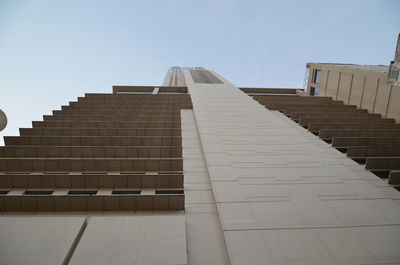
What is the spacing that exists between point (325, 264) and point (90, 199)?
7.66 m

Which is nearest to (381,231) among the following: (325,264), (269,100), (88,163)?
(325,264)

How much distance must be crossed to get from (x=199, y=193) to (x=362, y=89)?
2637 cm

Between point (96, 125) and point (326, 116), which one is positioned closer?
point (96, 125)

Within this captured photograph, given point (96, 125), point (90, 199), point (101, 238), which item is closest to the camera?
point (101, 238)

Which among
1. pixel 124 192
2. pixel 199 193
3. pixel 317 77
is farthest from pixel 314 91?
pixel 124 192

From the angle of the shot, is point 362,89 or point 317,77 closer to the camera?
point 362,89

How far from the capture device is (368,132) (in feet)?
67.2

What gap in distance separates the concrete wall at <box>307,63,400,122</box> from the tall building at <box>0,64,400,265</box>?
12.9ft

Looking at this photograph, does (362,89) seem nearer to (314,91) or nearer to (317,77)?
(317,77)

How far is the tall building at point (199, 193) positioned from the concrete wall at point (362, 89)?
3.94m

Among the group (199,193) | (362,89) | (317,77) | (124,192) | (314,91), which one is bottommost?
(124,192)

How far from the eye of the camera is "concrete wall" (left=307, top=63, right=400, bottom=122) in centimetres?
2543

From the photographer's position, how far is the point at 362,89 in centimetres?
3048

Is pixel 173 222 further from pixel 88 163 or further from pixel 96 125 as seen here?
pixel 96 125
